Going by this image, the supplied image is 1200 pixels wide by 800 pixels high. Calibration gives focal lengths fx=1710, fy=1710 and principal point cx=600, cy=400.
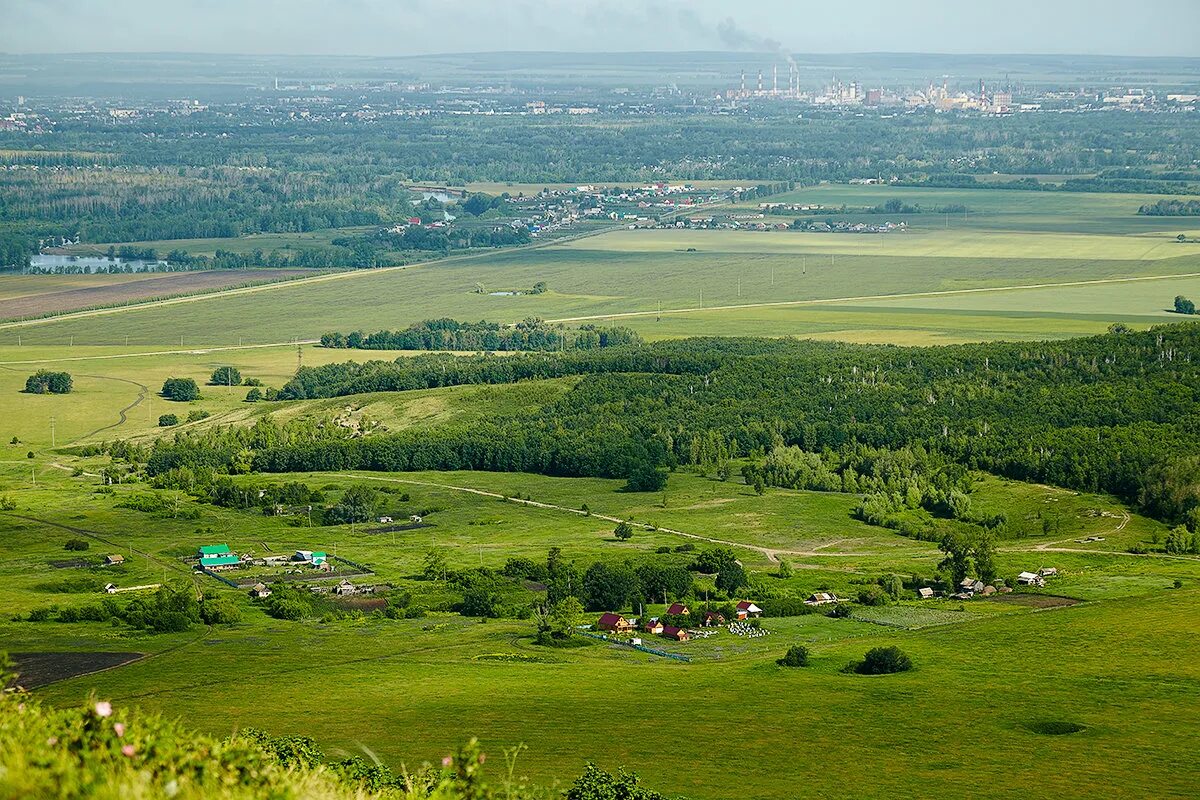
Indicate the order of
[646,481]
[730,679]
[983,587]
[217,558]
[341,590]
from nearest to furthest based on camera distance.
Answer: [730,679], [983,587], [341,590], [217,558], [646,481]

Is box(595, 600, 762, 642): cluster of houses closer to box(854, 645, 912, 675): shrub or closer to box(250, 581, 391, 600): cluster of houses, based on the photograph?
box(854, 645, 912, 675): shrub

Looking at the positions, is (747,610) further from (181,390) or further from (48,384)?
(48,384)

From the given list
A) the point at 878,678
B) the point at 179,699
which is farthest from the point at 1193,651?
the point at 179,699

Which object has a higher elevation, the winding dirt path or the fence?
the fence

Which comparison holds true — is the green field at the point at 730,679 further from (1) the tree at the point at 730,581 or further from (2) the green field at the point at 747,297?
(2) the green field at the point at 747,297

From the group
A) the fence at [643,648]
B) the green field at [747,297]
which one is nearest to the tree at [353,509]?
the fence at [643,648]

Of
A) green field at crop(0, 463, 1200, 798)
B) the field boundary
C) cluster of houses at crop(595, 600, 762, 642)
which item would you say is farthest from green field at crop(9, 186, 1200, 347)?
cluster of houses at crop(595, 600, 762, 642)

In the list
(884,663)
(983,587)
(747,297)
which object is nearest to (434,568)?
(983,587)
